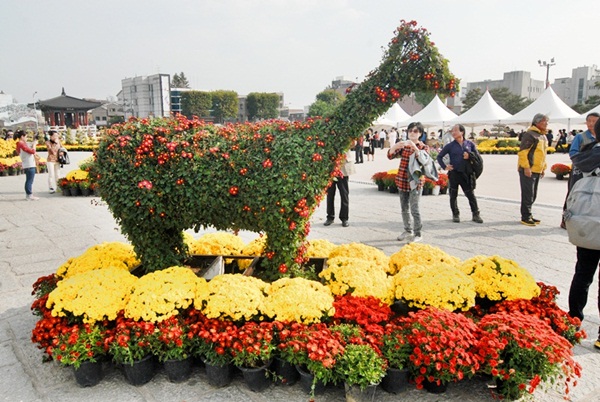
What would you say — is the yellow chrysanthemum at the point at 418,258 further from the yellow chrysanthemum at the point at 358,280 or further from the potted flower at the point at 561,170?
the potted flower at the point at 561,170

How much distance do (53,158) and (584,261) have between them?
14.1 meters

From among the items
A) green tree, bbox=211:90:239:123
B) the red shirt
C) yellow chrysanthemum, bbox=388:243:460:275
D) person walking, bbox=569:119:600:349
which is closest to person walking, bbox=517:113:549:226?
the red shirt

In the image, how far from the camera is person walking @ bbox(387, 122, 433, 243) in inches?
296

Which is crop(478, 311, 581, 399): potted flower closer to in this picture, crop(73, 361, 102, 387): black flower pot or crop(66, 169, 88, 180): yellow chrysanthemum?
crop(73, 361, 102, 387): black flower pot

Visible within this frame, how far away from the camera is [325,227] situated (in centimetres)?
910

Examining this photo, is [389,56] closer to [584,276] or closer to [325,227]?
[584,276]

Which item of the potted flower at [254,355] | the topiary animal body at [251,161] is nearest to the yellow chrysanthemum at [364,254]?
the topiary animal body at [251,161]

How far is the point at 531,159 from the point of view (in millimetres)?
8727

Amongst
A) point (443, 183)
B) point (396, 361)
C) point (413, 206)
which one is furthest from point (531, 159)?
point (396, 361)

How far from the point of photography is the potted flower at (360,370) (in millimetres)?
3207

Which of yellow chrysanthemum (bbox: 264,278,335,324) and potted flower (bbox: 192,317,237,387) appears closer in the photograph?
Result: potted flower (bbox: 192,317,237,387)

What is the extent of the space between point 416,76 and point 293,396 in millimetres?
3283

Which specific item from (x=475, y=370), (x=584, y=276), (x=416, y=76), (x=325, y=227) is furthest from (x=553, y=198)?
(x=475, y=370)

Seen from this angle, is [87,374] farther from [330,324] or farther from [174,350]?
[330,324]
